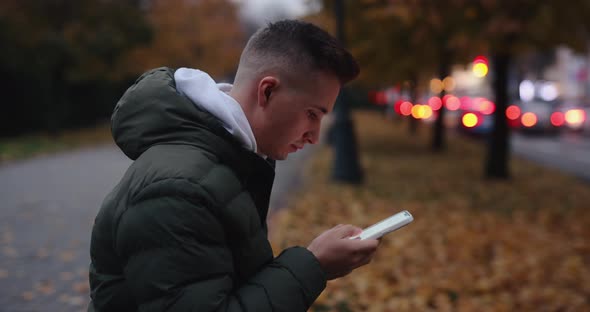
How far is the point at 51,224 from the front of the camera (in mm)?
8172

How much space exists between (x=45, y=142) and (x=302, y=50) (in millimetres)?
21663

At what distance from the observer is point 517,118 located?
2589 cm

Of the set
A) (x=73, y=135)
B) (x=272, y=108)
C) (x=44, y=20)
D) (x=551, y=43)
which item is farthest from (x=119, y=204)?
(x=73, y=135)

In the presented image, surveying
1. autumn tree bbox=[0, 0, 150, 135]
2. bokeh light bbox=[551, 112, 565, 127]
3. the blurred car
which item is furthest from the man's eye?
bokeh light bbox=[551, 112, 565, 127]

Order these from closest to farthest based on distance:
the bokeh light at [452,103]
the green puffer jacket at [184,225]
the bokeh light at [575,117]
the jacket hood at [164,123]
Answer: the green puffer jacket at [184,225]
the jacket hood at [164,123]
the bokeh light at [575,117]
the bokeh light at [452,103]

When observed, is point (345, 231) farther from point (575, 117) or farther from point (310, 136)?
point (575, 117)

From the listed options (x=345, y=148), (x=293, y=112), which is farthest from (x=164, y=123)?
(x=345, y=148)

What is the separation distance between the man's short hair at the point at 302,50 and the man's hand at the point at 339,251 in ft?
1.64

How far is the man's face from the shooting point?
1.68 metres

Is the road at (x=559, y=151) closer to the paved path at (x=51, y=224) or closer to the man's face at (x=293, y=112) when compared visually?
the paved path at (x=51, y=224)

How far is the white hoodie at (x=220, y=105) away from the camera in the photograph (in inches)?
65.1

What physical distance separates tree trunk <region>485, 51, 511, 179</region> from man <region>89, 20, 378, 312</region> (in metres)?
11.2

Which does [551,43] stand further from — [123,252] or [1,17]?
[1,17]

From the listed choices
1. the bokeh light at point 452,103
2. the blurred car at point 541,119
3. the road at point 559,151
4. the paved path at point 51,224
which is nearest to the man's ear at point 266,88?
the paved path at point 51,224
